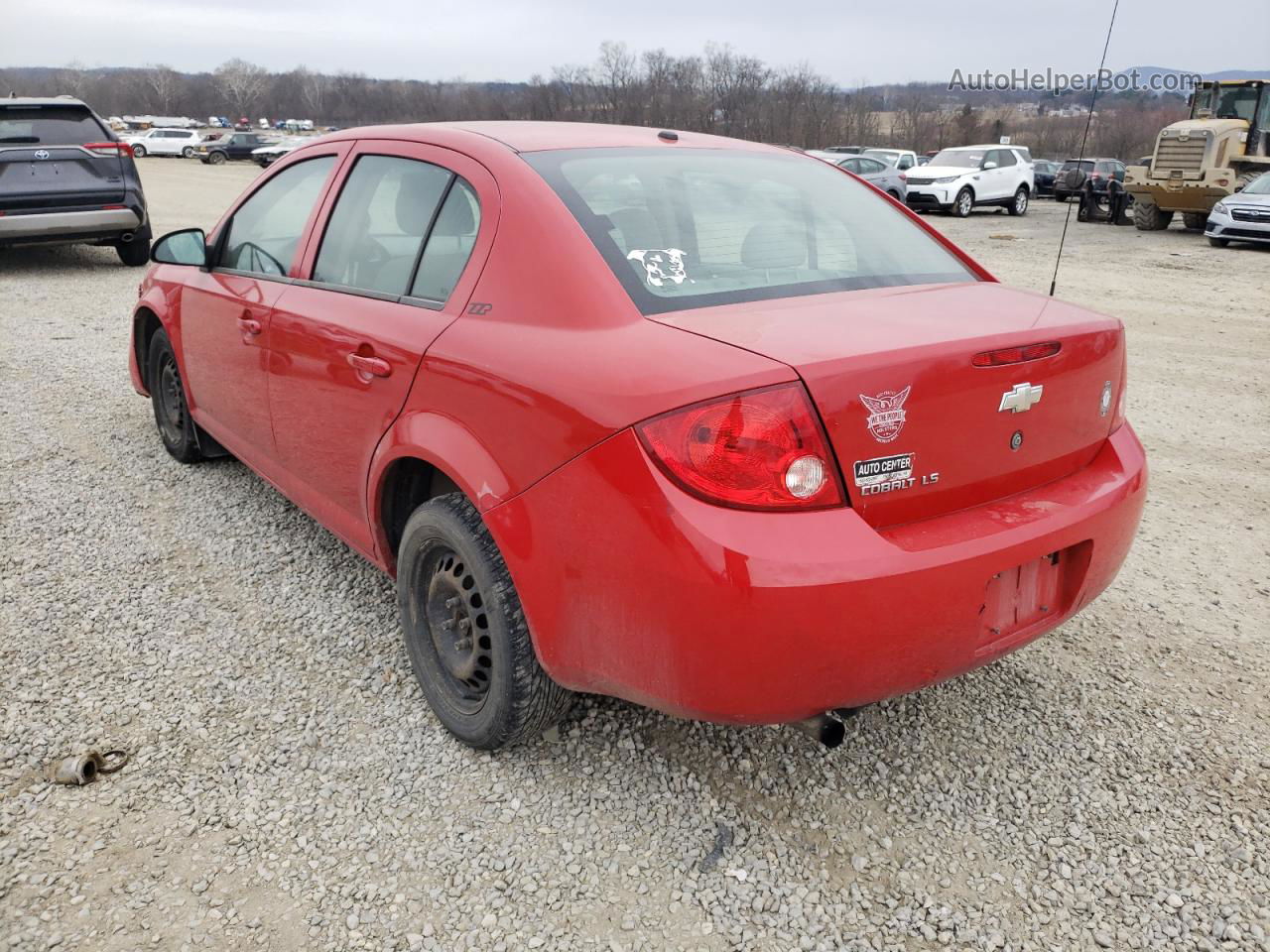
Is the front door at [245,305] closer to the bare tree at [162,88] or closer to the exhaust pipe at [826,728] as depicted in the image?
the exhaust pipe at [826,728]

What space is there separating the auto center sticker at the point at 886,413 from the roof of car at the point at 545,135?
128 centimetres

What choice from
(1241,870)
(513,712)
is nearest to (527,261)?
(513,712)

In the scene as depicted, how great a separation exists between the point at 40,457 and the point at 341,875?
12.3 feet

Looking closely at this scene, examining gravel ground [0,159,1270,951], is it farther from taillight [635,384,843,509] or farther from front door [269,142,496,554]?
taillight [635,384,843,509]

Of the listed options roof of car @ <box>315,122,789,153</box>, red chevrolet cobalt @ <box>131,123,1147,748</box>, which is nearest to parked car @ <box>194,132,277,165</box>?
roof of car @ <box>315,122,789,153</box>

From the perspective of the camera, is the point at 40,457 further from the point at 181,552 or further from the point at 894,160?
the point at 894,160

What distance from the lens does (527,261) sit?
238 cm

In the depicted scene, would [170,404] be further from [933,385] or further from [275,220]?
[933,385]

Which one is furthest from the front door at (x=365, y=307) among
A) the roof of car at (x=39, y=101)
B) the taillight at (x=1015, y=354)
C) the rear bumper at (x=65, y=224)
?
the roof of car at (x=39, y=101)

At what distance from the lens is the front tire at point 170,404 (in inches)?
181

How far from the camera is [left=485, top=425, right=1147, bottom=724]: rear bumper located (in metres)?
1.89

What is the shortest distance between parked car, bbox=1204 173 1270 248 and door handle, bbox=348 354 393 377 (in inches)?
668

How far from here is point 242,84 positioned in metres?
120

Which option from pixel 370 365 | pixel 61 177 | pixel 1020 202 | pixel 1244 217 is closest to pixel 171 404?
pixel 370 365
